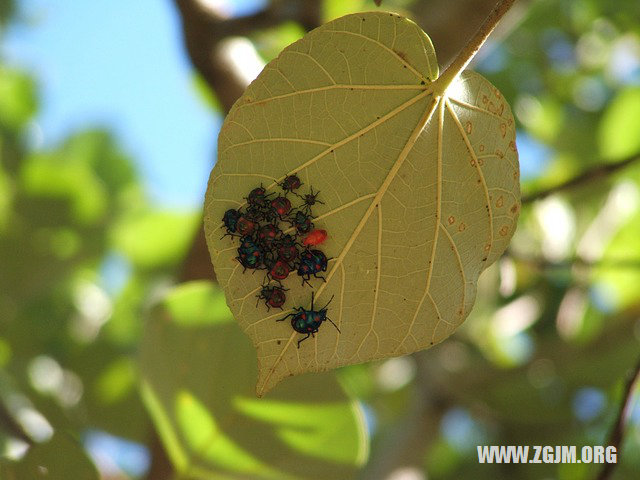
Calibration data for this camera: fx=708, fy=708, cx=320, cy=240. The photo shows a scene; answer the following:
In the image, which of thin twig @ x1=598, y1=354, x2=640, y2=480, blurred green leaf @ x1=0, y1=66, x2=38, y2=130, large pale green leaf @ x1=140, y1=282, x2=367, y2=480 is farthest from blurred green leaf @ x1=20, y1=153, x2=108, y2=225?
thin twig @ x1=598, y1=354, x2=640, y2=480

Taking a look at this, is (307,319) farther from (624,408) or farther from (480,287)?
(480,287)

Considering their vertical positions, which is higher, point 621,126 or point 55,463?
point 621,126

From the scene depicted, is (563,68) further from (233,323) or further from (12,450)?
(12,450)

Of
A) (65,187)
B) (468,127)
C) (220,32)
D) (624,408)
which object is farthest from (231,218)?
(65,187)

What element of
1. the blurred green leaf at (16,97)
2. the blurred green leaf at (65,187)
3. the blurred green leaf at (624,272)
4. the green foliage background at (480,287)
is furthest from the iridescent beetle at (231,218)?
the blurred green leaf at (16,97)

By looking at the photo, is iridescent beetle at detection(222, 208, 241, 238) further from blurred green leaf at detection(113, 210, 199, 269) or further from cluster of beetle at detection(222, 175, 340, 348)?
blurred green leaf at detection(113, 210, 199, 269)

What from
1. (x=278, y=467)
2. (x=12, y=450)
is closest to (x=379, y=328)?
(x=278, y=467)
